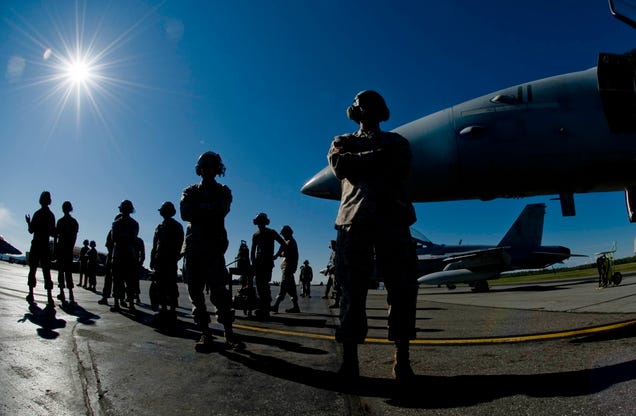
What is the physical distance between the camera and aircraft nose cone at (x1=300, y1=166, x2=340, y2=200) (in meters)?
4.42

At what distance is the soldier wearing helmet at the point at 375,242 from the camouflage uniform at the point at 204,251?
1560 millimetres

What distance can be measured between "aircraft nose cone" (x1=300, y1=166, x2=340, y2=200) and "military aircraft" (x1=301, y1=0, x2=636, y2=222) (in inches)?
36.9

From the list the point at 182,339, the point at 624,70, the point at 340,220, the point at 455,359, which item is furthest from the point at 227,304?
the point at 624,70

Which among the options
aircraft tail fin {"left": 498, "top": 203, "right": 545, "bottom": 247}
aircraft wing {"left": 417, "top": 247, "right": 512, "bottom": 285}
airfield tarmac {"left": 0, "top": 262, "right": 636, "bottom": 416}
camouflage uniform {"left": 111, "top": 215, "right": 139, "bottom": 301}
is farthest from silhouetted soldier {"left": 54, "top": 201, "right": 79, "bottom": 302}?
aircraft tail fin {"left": 498, "top": 203, "right": 545, "bottom": 247}

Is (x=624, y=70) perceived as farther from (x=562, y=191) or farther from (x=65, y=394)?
(x=65, y=394)

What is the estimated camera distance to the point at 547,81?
3.78m

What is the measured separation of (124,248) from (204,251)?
3845 millimetres

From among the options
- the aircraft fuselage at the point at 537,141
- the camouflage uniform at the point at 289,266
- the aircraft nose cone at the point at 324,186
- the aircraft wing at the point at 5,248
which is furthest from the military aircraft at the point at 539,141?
the aircraft wing at the point at 5,248

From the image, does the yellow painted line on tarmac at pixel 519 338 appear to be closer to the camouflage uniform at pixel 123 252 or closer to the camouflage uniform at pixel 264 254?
the camouflage uniform at pixel 264 254

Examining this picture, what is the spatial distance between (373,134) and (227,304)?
2.15 metres

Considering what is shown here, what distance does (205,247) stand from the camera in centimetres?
342

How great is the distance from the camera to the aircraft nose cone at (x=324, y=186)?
442cm

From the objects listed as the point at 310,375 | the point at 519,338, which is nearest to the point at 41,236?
the point at 310,375

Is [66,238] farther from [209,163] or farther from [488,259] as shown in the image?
[488,259]
